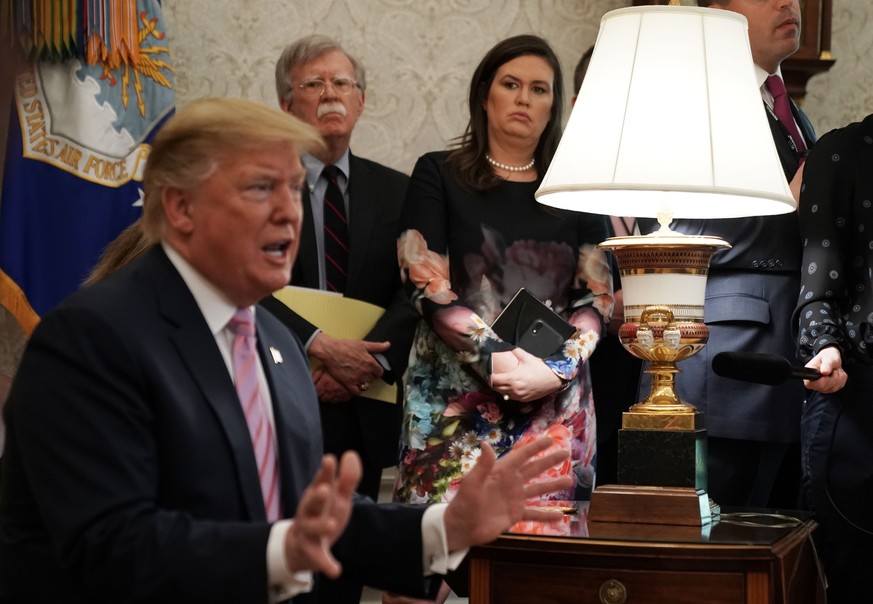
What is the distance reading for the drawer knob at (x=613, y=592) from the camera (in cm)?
217

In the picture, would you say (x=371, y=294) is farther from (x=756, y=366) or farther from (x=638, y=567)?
(x=638, y=567)

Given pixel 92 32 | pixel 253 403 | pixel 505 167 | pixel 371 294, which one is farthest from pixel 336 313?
pixel 253 403

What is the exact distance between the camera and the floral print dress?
2.94 metres

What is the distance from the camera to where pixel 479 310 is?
304cm

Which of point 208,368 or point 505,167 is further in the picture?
point 505,167

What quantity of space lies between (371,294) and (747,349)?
3.43ft

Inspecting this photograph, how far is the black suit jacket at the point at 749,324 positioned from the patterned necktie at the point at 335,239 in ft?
2.96

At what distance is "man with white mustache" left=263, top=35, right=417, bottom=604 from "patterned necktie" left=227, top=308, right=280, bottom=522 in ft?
5.15

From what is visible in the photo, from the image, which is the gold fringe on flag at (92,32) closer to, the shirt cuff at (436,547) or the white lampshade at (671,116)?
the white lampshade at (671,116)

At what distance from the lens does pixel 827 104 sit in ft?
15.2

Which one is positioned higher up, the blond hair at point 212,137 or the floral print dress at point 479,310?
the blond hair at point 212,137

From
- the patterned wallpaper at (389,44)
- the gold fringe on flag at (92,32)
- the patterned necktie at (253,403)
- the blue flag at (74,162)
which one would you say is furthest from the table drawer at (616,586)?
the patterned wallpaper at (389,44)

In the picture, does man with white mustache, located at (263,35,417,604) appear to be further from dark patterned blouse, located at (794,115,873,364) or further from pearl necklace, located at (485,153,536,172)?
dark patterned blouse, located at (794,115,873,364)

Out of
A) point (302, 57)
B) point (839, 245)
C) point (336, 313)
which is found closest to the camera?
point (839, 245)
